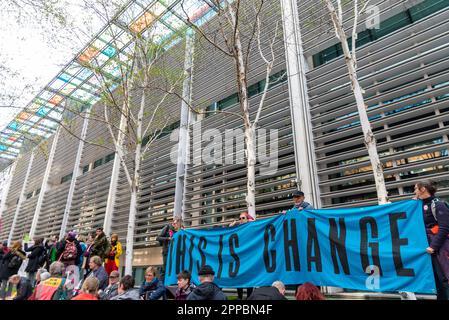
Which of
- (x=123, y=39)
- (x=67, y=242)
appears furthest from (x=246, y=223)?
(x=123, y=39)

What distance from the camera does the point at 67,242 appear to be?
26.5ft

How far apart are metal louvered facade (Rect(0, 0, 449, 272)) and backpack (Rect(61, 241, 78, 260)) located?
4.40m

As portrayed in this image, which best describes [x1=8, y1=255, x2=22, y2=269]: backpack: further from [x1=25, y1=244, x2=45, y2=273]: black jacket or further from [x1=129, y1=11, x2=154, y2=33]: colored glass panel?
[x1=129, y1=11, x2=154, y2=33]: colored glass panel

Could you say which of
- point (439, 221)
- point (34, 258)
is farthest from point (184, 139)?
point (439, 221)

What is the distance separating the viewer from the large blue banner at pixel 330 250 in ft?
12.3

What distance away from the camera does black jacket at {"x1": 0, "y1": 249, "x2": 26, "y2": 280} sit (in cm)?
881

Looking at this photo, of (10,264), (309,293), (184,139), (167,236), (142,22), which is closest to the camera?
(309,293)

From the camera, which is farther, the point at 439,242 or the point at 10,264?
the point at 10,264

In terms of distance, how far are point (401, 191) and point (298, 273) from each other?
3.84 meters

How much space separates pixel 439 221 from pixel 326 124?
502 centimetres

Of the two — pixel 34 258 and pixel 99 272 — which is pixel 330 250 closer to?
pixel 99 272

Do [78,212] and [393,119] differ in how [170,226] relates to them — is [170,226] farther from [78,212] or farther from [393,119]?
[78,212]

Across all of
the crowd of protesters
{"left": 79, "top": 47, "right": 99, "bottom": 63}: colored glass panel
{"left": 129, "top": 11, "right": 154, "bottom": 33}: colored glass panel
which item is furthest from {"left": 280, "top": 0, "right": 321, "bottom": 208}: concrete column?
{"left": 79, "top": 47, "right": 99, "bottom": 63}: colored glass panel

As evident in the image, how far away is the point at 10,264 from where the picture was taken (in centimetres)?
880
